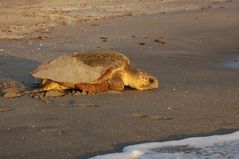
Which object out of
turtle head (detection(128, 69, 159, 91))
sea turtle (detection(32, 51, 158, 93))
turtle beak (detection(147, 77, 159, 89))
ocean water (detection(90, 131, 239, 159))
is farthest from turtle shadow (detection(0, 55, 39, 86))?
ocean water (detection(90, 131, 239, 159))

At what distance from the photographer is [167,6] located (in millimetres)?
22000

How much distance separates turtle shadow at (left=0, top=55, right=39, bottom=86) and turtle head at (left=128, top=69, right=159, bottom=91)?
1.44 meters

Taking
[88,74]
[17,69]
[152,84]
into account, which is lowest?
[17,69]

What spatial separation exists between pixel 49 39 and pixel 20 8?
8.69 meters

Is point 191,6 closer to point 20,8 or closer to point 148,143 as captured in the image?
point 20,8

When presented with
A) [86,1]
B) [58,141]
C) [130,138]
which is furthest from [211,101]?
[86,1]

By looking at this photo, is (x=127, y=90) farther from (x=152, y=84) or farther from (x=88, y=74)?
(x=88, y=74)

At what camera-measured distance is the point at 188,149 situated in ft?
16.7

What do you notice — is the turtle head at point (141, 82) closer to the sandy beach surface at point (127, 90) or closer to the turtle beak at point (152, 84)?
the turtle beak at point (152, 84)

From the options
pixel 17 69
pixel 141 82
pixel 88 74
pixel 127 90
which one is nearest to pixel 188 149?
pixel 88 74

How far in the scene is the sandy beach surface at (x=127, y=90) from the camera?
5.48m

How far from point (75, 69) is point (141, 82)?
917 millimetres

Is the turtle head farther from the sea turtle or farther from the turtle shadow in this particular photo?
the turtle shadow

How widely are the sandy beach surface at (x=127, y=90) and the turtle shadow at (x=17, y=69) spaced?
0.6 inches
